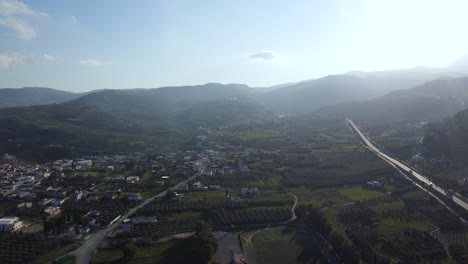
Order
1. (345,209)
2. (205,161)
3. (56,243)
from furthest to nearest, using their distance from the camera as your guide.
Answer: (205,161) → (345,209) → (56,243)

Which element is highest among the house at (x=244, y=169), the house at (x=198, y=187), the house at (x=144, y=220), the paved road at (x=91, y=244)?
the house at (x=144, y=220)

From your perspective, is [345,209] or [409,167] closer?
[345,209]

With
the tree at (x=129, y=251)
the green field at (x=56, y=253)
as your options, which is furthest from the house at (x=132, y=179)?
the tree at (x=129, y=251)

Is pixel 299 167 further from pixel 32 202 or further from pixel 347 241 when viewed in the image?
pixel 32 202

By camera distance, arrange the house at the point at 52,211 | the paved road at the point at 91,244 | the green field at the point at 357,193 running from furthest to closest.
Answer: the green field at the point at 357,193 < the house at the point at 52,211 < the paved road at the point at 91,244

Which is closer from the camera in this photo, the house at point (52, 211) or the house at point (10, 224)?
the house at point (10, 224)

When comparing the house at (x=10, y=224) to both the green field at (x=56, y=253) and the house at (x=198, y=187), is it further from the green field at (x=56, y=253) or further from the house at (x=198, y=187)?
the house at (x=198, y=187)

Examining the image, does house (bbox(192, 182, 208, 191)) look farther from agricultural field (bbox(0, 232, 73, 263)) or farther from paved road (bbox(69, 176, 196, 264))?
agricultural field (bbox(0, 232, 73, 263))

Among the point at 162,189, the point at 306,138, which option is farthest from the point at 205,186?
the point at 306,138

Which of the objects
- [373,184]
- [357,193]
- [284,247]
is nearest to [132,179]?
[284,247]
